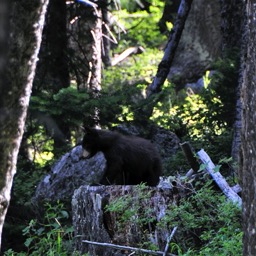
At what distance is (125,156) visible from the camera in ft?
40.8

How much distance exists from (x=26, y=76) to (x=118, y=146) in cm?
802

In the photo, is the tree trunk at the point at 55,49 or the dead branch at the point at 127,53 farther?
the dead branch at the point at 127,53

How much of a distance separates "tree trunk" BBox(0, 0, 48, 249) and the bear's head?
8.08 m

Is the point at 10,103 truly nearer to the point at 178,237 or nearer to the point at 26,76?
the point at 26,76

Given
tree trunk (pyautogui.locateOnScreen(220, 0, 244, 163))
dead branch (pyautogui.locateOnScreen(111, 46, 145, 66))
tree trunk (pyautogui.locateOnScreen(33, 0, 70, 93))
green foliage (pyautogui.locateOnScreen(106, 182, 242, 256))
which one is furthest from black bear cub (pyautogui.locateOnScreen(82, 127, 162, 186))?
dead branch (pyautogui.locateOnScreen(111, 46, 145, 66))

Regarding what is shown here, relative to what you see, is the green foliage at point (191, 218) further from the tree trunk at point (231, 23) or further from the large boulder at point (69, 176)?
the tree trunk at point (231, 23)

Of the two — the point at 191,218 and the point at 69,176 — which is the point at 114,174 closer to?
the point at 69,176

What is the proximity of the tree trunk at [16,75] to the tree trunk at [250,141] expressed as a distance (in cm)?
161

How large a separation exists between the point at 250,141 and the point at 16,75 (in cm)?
178

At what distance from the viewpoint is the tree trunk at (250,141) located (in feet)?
17.5

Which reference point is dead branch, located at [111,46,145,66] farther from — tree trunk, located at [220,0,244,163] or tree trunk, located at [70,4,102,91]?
tree trunk, located at [220,0,244,163]

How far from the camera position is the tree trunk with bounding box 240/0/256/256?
5.34 m

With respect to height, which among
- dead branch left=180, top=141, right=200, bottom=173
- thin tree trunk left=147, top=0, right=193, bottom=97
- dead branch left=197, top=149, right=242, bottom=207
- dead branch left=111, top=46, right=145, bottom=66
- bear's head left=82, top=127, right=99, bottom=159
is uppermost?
dead branch left=111, top=46, right=145, bottom=66

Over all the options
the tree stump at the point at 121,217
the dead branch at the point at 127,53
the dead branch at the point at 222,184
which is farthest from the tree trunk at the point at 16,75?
the dead branch at the point at 127,53
